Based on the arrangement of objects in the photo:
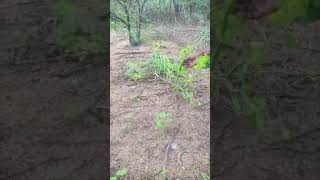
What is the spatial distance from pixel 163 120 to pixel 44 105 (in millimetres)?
451

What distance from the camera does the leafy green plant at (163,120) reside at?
5.44 ft

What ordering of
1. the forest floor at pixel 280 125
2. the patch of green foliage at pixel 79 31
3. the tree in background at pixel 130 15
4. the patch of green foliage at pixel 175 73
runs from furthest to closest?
1. the tree in background at pixel 130 15
2. the patch of green foliage at pixel 175 73
3. the patch of green foliage at pixel 79 31
4. the forest floor at pixel 280 125

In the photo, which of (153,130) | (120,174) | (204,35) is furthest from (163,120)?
(204,35)

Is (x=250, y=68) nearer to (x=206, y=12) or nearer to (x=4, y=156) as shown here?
(x=4, y=156)

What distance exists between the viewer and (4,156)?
4.53 ft

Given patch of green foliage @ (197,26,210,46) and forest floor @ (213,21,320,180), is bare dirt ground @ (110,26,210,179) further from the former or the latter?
patch of green foliage @ (197,26,210,46)

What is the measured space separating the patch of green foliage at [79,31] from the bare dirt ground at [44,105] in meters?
0.06

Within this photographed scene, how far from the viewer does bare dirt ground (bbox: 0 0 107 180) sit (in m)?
1.36

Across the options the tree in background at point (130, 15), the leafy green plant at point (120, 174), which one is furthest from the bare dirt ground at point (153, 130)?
the tree in background at point (130, 15)

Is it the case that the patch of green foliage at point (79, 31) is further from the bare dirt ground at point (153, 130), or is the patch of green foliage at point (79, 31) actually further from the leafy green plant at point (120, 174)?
the leafy green plant at point (120, 174)

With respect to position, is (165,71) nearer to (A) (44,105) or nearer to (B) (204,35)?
(B) (204,35)

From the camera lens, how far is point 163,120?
1.69 meters

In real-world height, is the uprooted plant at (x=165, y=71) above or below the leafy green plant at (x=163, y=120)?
above

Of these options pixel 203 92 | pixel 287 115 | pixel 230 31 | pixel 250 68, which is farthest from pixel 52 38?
pixel 230 31
